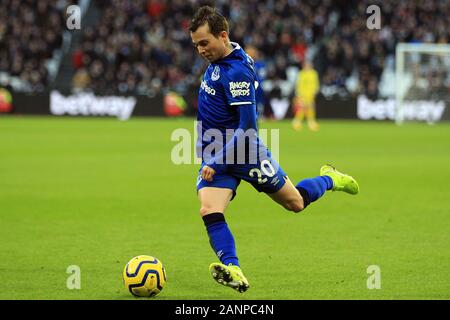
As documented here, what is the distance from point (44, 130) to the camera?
2509 cm

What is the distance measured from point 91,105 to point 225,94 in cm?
2578

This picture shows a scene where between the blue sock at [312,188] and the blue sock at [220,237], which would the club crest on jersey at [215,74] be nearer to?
the blue sock at [220,237]

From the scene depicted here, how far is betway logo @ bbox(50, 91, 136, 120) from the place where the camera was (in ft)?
104

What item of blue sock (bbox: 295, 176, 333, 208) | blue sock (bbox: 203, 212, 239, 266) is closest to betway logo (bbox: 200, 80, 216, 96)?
blue sock (bbox: 203, 212, 239, 266)

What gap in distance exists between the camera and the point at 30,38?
33.5 meters

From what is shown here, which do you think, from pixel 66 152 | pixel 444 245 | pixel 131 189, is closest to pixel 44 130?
pixel 66 152

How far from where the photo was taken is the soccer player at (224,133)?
6723mm

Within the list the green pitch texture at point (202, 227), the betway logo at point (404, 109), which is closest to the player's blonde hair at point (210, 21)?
the green pitch texture at point (202, 227)

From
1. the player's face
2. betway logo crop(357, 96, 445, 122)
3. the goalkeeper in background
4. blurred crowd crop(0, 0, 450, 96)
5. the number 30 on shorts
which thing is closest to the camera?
the player's face

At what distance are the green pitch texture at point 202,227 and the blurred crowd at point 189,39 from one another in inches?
503

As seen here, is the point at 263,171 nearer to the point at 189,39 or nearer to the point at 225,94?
the point at 225,94

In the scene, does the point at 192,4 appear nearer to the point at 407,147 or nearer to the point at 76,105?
the point at 76,105

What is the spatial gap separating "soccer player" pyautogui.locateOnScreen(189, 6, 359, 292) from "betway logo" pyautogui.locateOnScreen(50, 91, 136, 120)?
2486cm

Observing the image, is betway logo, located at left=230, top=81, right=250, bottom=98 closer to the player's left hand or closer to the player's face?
the player's face
